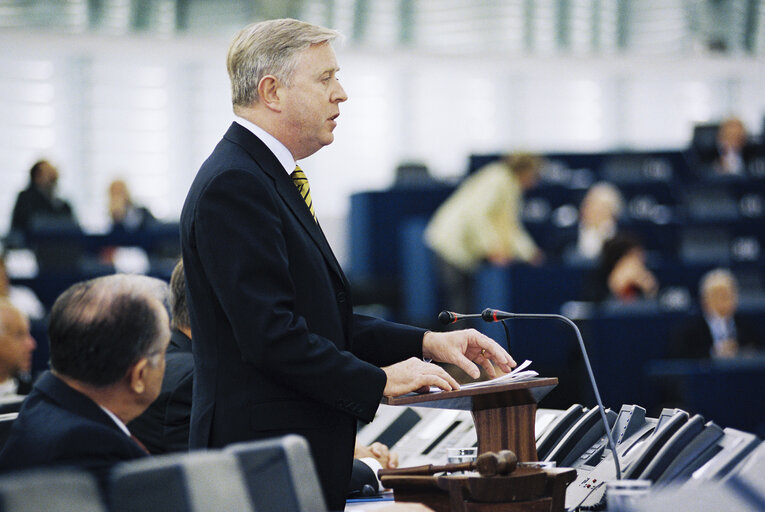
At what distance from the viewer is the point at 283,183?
205cm

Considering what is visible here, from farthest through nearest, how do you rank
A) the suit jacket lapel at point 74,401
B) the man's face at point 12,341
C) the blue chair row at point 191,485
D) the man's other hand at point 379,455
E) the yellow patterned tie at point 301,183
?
the man's face at point 12,341 < the man's other hand at point 379,455 < the yellow patterned tie at point 301,183 < the suit jacket lapel at point 74,401 < the blue chair row at point 191,485

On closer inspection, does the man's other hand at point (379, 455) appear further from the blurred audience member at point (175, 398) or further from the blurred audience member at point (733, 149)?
the blurred audience member at point (733, 149)

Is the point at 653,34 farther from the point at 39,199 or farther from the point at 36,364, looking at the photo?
the point at 36,364

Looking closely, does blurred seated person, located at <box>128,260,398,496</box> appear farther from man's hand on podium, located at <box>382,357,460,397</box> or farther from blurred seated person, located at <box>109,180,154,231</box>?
blurred seated person, located at <box>109,180,154,231</box>

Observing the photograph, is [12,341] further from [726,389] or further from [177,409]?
[726,389]

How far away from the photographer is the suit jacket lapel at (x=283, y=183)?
2.04m

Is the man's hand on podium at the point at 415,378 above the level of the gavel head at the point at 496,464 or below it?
above

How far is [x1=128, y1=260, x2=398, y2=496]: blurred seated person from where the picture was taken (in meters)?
2.59

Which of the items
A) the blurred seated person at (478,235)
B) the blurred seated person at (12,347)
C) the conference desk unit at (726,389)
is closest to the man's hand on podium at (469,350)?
the blurred seated person at (12,347)

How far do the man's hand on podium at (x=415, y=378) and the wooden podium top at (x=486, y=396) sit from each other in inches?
0.7

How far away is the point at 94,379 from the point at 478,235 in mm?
5655

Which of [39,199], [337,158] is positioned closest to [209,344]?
[39,199]

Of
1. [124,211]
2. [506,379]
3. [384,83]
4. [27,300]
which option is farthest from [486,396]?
[384,83]

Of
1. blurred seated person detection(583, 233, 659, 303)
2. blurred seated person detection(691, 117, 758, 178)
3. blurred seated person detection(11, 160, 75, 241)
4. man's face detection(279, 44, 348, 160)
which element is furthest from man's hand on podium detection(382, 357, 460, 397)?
blurred seated person detection(691, 117, 758, 178)
